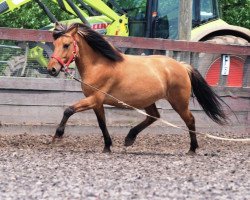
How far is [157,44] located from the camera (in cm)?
1330

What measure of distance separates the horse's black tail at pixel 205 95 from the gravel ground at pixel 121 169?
567 millimetres

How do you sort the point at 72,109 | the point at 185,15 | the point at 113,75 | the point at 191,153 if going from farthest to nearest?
the point at 185,15
the point at 191,153
the point at 113,75
the point at 72,109

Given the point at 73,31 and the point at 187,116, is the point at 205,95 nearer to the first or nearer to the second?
the point at 187,116

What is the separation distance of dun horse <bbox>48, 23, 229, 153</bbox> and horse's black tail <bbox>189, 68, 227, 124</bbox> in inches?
1.7

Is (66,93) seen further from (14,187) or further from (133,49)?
(14,187)

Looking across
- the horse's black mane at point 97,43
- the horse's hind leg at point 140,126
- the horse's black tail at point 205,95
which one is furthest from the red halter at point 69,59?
the horse's black tail at point 205,95

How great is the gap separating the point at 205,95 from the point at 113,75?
5.74 feet

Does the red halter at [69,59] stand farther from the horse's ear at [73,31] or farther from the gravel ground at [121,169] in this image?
the gravel ground at [121,169]

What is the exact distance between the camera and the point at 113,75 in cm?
1075

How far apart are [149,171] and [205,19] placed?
7.98 meters

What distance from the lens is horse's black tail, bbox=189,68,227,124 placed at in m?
11.6

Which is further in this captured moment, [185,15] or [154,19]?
[154,19]

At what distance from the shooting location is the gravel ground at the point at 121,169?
6945 mm

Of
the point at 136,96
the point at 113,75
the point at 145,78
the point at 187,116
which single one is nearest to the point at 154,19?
the point at 187,116
